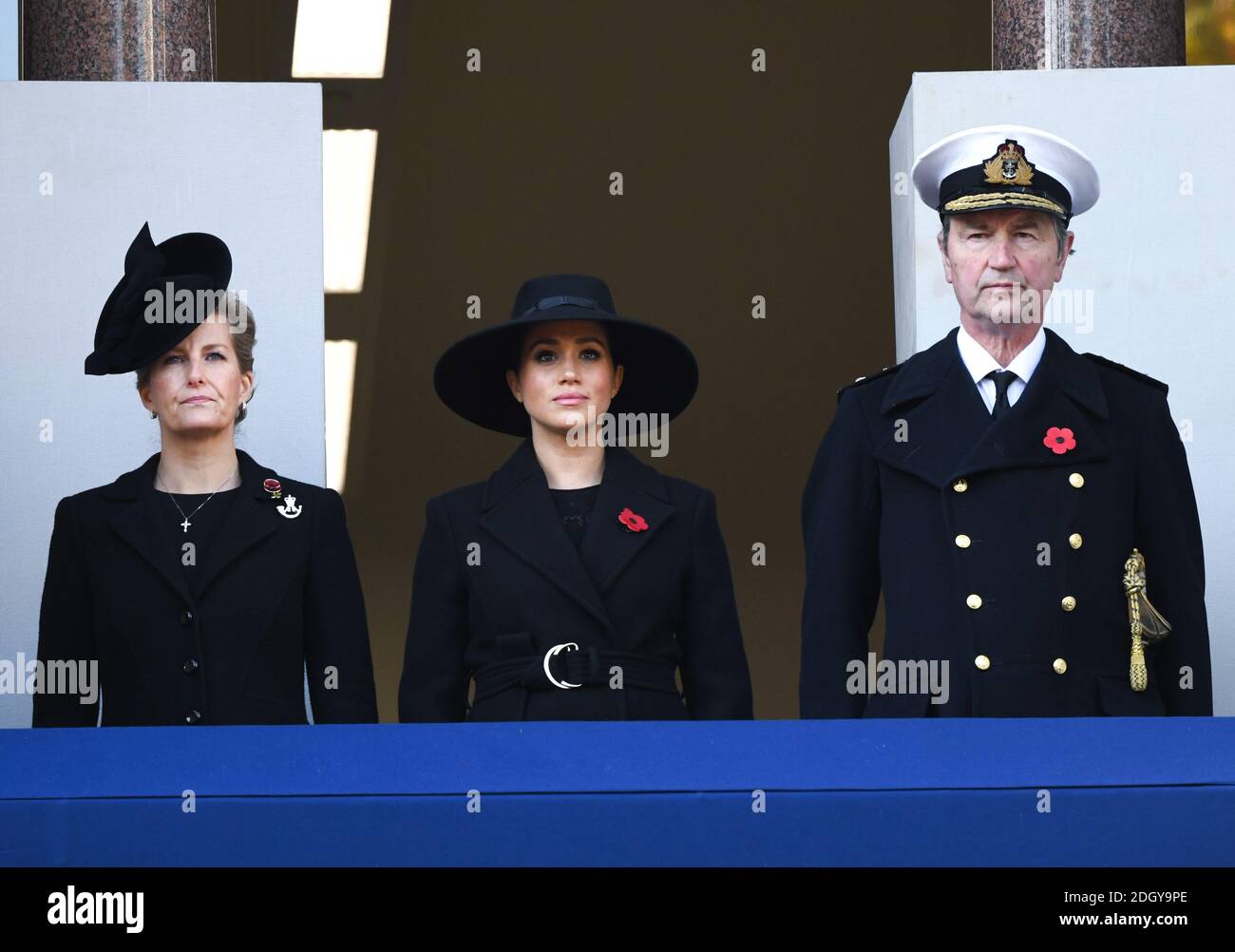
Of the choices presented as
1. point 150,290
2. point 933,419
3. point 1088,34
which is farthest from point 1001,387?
point 1088,34

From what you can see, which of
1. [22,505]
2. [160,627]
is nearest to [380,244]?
[22,505]

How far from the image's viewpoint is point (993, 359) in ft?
15.9

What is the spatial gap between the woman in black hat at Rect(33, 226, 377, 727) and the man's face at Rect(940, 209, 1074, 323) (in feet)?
5.09

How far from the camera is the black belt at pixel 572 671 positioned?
15.5ft

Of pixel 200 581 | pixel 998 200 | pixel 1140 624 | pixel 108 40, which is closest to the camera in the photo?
pixel 1140 624

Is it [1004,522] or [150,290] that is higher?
[150,290]

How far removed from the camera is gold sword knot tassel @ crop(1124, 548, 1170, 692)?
15.0 ft

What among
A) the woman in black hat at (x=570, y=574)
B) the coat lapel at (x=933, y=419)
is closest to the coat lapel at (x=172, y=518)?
the woman in black hat at (x=570, y=574)

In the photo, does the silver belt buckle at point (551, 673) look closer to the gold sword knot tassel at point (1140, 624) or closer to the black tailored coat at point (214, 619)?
the black tailored coat at point (214, 619)

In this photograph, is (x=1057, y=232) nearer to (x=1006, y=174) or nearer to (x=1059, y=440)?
(x=1006, y=174)

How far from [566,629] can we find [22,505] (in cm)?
189

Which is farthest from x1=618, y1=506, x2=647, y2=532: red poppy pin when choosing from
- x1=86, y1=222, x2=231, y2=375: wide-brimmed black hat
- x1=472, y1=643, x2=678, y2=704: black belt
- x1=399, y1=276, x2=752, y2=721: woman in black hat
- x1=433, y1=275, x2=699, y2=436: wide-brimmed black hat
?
x1=86, y1=222, x2=231, y2=375: wide-brimmed black hat

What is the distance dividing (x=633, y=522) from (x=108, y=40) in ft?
9.06
